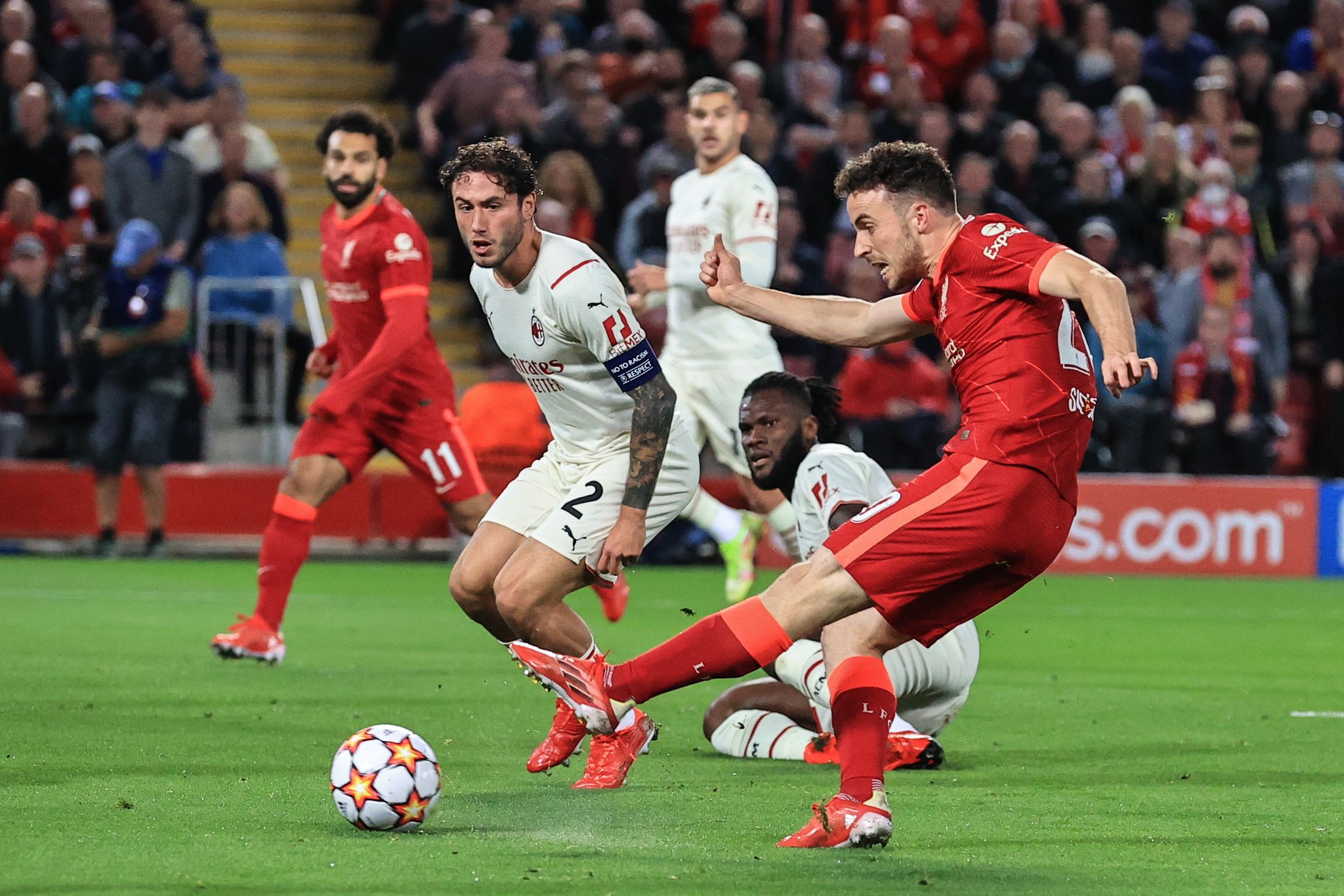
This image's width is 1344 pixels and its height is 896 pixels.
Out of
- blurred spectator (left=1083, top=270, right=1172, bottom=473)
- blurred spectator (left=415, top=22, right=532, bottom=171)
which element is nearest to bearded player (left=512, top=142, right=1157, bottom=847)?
blurred spectator (left=1083, top=270, right=1172, bottom=473)

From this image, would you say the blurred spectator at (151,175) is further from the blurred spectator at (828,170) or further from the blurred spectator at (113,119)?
the blurred spectator at (828,170)

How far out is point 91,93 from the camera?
663 inches

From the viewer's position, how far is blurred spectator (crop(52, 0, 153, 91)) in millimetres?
16859

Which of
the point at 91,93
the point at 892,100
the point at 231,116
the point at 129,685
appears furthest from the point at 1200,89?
the point at 129,685

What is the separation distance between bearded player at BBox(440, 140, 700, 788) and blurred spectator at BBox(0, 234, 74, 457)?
32.0ft

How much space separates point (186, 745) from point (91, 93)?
1142 cm

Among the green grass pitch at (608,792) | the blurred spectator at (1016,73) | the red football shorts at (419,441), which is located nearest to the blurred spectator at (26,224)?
the green grass pitch at (608,792)

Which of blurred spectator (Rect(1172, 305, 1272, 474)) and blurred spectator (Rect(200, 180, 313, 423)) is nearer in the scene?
blurred spectator (Rect(1172, 305, 1272, 474))

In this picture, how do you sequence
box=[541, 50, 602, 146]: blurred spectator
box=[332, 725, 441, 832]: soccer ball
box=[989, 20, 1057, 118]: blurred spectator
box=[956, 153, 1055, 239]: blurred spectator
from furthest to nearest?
1. box=[989, 20, 1057, 118]: blurred spectator
2. box=[541, 50, 602, 146]: blurred spectator
3. box=[956, 153, 1055, 239]: blurred spectator
4. box=[332, 725, 441, 832]: soccer ball

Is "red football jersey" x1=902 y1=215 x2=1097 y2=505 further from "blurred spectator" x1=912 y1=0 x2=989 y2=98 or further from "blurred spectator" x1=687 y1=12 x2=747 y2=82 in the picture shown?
"blurred spectator" x1=912 y1=0 x2=989 y2=98

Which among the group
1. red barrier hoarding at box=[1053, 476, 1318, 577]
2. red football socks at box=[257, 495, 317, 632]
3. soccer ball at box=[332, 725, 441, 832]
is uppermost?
soccer ball at box=[332, 725, 441, 832]

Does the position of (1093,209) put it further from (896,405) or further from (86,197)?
(86,197)

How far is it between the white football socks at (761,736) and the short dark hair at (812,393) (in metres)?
1.02

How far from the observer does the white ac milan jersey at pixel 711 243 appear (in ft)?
33.9
